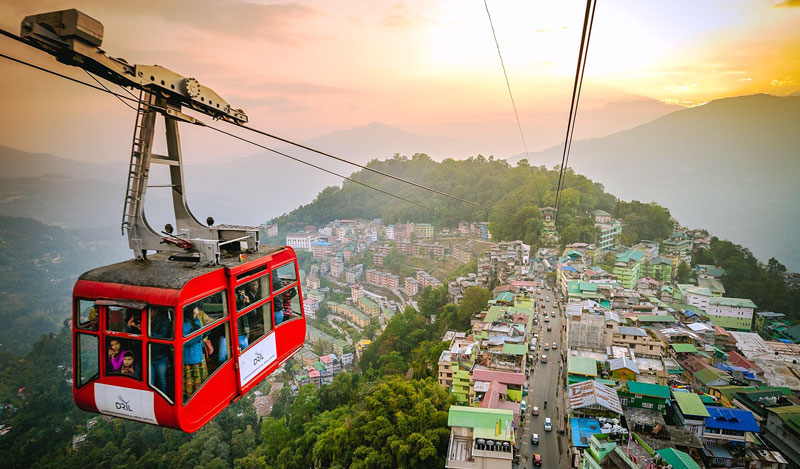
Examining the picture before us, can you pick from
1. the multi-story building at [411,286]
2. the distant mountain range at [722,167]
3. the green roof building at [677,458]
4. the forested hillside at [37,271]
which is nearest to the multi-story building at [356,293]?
the multi-story building at [411,286]

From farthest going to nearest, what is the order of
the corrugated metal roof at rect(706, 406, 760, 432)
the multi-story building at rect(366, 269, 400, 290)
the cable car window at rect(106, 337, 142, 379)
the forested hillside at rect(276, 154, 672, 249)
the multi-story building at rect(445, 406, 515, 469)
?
the multi-story building at rect(366, 269, 400, 290)
the forested hillside at rect(276, 154, 672, 249)
the corrugated metal roof at rect(706, 406, 760, 432)
the multi-story building at rect(445, 406, 515, 469)
the cable car window at rect(106, 337, 142, 379)

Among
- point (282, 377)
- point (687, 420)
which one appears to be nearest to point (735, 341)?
point (687, 420)

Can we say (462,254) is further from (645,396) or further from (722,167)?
(722,167)

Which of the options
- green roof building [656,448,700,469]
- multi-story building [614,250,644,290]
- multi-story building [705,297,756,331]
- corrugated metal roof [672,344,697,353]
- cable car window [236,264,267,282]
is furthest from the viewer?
multi-story building [614,250,644,290]

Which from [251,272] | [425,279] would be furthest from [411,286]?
[251,272]

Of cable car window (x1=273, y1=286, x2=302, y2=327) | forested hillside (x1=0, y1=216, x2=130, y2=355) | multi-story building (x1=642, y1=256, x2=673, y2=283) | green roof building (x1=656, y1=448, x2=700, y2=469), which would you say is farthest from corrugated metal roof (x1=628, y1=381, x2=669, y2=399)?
forested hillside (x1=0, y1=216, x2=130, y2=355)

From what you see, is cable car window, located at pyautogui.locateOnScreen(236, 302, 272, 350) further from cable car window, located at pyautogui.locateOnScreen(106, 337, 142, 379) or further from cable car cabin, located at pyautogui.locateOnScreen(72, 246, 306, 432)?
cable car window, located at pyautogui.locateOnScreen(106, 337, 142, 379)
